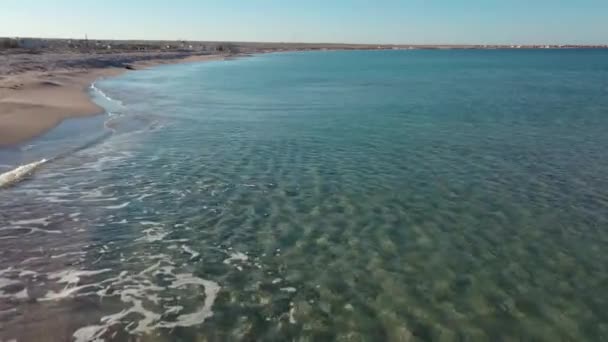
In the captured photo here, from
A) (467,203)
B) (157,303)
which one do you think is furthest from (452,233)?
(157,303)

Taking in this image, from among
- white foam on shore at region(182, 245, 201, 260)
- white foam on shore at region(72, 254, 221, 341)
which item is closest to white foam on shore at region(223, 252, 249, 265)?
white foam on shore at region(182, 245, 201, 260)

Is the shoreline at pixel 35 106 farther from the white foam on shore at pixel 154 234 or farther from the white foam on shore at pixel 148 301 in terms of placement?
the white foam on shore at pixel 148 301

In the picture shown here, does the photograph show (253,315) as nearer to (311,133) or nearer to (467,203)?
(467,203)

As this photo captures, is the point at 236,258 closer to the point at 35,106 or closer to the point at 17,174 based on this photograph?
the point at 17,174

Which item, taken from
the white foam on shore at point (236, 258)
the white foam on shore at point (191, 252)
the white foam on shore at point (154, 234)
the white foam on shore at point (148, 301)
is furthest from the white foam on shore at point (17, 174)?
the white foam on shore at point (236, 258)

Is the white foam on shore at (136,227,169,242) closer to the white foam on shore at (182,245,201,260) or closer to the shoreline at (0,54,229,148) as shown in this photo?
the white foam on shore at (182,245,201,260)

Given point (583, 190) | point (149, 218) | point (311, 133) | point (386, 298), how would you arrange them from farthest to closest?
1. point (311, 133)
2. point (583, 190)
3. point (149, 218)
4. point (386, 298)

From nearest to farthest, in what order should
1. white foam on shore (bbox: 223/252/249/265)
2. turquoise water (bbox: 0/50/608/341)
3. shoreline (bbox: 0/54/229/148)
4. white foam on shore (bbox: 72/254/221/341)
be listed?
white foam on shore (bbox: 72/254/221/341) < turquoise water (bbox: 0/50/608/341) < white foam on shore (bbox: 223/252/249/265) < shoreline (bbox: 0/54/229/148)
